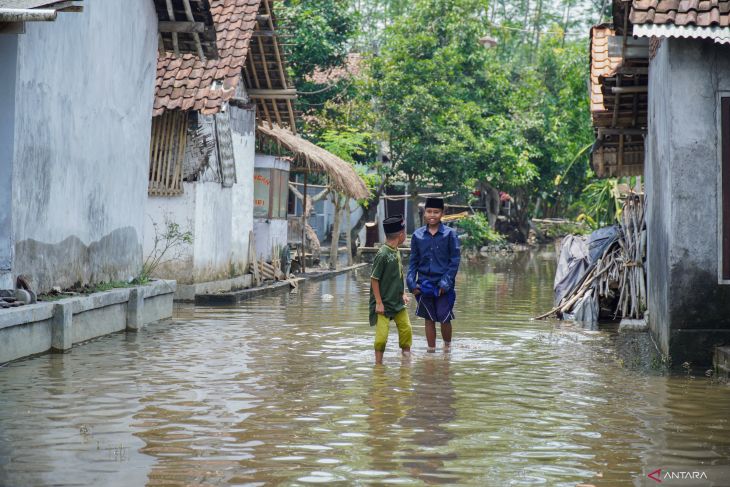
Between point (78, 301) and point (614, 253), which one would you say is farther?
point (614, 253)

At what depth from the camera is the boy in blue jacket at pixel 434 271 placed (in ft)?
39.9

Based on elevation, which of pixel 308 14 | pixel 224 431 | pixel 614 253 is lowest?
pixel 224 431

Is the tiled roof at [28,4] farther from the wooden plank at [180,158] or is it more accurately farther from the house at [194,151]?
the wooden plank at [180,158]

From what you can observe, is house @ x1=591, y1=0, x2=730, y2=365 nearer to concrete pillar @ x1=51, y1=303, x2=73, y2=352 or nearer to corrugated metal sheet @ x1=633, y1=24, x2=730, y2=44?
corrugated metal sheet @ x1=633, y1=24, x2=730, y2=44

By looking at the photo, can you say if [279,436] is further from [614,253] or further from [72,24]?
[614,253]

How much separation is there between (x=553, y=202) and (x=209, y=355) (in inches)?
1669

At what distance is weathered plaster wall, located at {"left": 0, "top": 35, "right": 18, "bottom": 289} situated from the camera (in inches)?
437

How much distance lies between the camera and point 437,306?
40.1 feet

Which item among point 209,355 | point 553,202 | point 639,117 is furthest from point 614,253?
point 553,202

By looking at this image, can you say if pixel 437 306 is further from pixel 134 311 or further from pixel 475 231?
pixel 475 231

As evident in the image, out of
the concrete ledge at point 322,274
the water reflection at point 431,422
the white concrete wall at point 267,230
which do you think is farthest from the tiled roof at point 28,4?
the concrete ledge at point 322,274

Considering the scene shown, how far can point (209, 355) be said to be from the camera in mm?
11758

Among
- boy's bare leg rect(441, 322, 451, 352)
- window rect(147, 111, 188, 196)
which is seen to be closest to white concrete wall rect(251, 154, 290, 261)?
window rect(147, 111, 188, 196)

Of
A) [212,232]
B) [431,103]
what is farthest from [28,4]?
[431,103]
